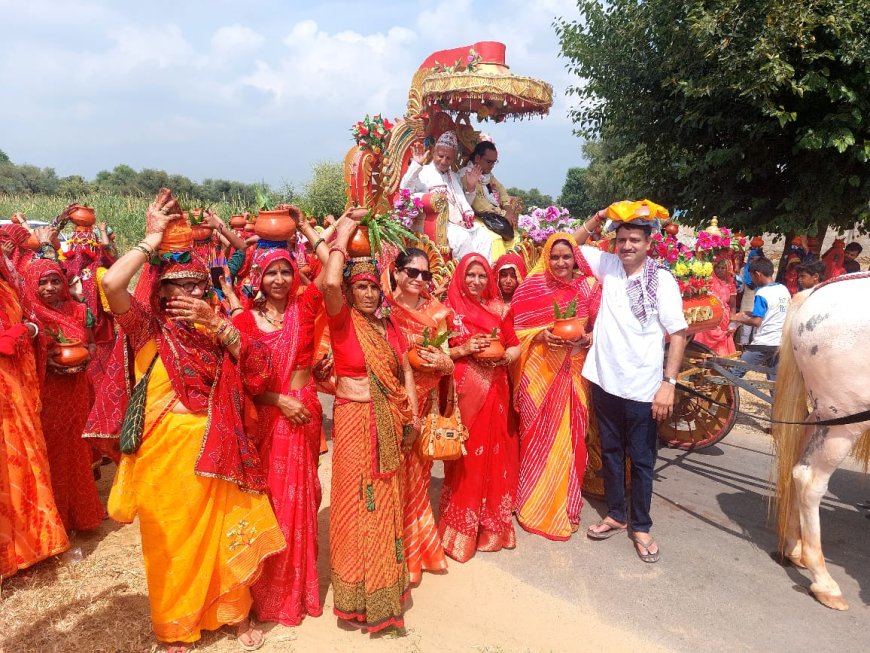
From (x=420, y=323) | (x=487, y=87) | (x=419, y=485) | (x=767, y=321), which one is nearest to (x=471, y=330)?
(x=420, y=323)

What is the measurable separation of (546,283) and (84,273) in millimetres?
3748

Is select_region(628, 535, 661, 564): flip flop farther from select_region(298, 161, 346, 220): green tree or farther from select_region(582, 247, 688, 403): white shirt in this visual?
select_region(298, 161, 346, 220): green tree

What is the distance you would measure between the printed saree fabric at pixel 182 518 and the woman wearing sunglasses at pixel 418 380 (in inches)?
35.2

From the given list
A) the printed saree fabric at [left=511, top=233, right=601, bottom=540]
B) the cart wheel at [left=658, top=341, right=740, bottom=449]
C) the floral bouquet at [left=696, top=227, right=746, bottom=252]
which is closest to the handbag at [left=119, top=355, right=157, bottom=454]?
the printed saree fabric at [left=511, top=233, right=601, bottom=540]

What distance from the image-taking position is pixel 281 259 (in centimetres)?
287

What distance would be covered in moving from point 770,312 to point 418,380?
406 centimetres

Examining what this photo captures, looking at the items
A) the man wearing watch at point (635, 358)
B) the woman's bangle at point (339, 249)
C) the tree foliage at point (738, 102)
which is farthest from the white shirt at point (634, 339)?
the tree foliage at point (738, 102)

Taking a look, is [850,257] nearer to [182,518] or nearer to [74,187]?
[182,518]

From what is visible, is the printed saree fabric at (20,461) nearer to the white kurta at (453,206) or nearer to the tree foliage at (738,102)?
the white kurta at (453,206)

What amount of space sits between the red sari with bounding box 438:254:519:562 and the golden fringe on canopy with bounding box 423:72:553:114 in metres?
2.20

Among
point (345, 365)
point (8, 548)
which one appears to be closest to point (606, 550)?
point (345, 365)

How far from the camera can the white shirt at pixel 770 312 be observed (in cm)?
540

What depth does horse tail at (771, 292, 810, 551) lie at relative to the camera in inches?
142

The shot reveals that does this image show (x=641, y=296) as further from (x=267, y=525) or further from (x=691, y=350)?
(x=267, y=525)
